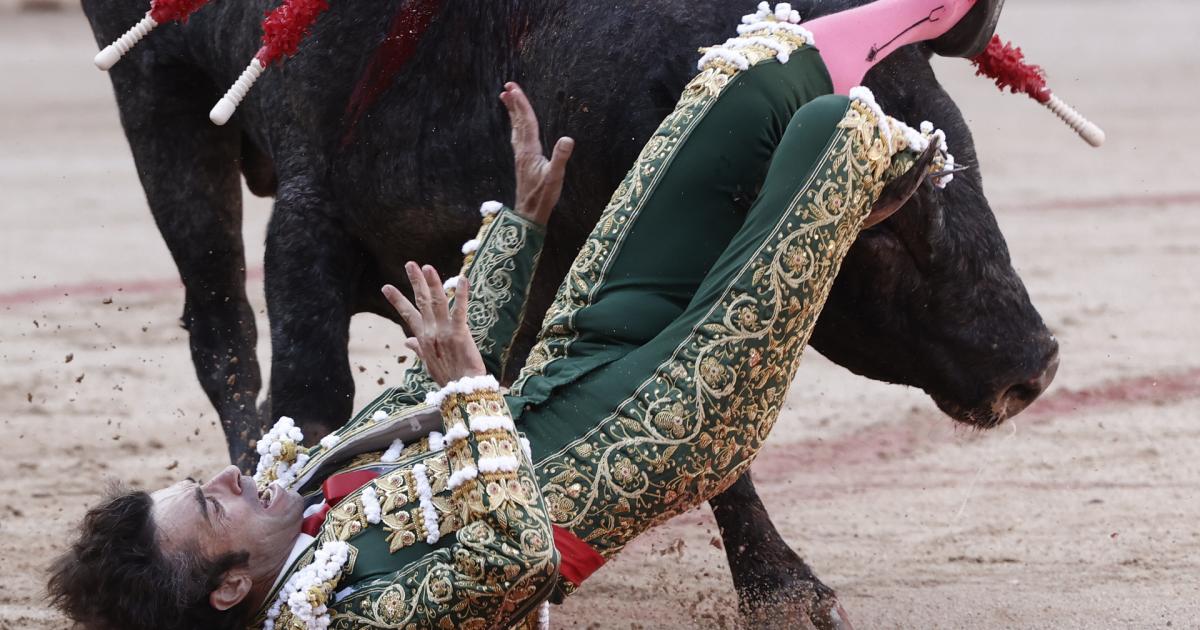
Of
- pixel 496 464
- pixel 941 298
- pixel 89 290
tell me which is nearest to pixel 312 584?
pixel 496 464

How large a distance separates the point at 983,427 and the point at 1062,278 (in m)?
4.32

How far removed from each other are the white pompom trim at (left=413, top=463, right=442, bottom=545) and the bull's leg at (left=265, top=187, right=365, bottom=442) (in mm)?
900

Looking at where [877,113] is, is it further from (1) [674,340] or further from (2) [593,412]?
(2) [593,412]

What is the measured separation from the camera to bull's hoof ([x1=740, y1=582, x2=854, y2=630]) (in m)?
3.37

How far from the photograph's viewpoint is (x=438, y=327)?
92.5 inches

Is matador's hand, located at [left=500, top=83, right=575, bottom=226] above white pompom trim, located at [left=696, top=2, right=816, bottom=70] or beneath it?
beneath

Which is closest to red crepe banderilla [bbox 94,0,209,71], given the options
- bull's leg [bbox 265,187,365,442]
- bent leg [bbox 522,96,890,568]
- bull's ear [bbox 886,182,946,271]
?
bull's leg [bbox 265,187,365,442]

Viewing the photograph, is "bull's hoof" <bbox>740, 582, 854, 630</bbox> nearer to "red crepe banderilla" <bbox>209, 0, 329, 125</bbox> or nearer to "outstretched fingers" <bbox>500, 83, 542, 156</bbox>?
"outstretched fingers" <bbox>500, 83, 542, 156</bbox>

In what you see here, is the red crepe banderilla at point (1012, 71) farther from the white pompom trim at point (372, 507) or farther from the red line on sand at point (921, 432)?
the red line on sand at point (921, 432)

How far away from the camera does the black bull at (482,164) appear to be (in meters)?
2.95

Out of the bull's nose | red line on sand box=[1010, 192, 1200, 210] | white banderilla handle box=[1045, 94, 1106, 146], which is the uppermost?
white banderilla handle box=[1045, 94, 1106, 146]

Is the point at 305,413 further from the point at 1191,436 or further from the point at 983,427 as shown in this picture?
the point at 1191,436

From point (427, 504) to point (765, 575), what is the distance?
122cm

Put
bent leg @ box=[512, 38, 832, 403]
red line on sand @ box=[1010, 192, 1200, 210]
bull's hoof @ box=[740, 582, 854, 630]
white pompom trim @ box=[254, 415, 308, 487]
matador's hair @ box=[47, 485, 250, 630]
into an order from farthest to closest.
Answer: red line on sand @ box=[1010, 192, 1200, 210] < bull's hoof @ box=[740, 582, 854, 630] < white pompom trim @ box=[254, 415, 308, 487] < bent leg @ box=[512, 38, 832, 403] < matador's hair @ box=[47, 485, 250, 630]
